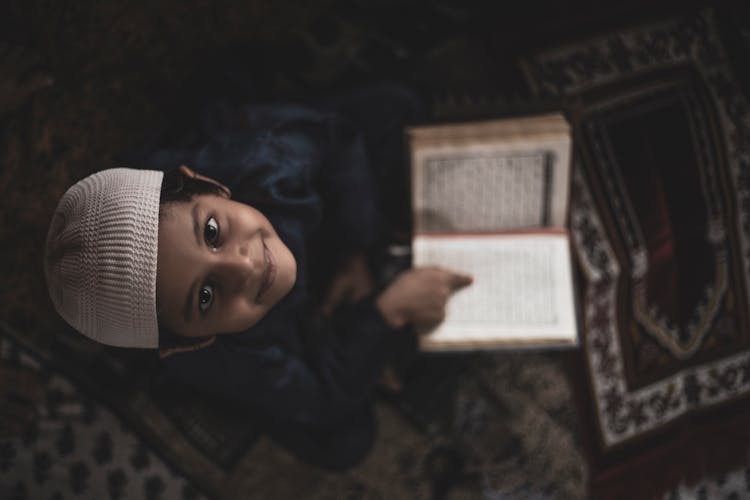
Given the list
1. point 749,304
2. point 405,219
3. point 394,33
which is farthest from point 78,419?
point 749,304

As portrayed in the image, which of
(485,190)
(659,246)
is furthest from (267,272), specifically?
(659,246)

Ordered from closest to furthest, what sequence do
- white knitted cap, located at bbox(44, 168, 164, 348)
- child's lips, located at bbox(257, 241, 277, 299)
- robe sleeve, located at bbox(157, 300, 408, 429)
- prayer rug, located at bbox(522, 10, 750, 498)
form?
white knitted cap, located at bbox(44, 168, 164, 348)
child's lips, located at bbox(257, 241, 277, 299)
robe sleeve, located at bbox(157, 300, 408, 429)
prayer rug, located at bbox(522, 10, 750, 498)

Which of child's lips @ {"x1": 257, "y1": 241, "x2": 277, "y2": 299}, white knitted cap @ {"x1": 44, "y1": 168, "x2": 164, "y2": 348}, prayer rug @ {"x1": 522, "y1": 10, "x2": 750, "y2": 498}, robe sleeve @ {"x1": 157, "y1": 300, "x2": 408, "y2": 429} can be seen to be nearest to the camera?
white knitted cap @ {"x1": 44, "y1": 168, "x2": 164, "y2": 348}

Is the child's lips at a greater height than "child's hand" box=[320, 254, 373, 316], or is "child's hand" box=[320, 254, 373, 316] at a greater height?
the child's lips

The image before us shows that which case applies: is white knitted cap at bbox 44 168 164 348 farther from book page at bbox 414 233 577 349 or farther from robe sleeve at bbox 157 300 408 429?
book page at bbox 414 233 577 349

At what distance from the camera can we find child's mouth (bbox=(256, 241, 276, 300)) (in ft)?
2.48

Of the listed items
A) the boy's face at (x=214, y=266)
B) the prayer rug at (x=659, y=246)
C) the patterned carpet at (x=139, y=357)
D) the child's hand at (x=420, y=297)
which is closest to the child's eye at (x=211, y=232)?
the boy's face at (x=214, y=266)

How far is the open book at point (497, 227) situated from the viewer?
37.8 inches

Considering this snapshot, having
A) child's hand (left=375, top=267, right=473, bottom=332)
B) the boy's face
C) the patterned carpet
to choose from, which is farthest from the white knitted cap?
child's hand (left=375, top=267, right=473, bottom=332)

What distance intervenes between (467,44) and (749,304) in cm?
71

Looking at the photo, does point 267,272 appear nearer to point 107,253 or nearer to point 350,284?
point 107,253

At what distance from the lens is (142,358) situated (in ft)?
3.50

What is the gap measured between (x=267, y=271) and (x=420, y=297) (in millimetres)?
304

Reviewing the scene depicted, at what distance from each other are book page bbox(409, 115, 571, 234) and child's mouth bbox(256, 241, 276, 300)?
1.07ft
